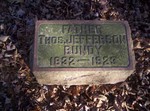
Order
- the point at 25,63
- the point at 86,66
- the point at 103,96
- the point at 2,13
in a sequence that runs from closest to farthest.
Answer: the point at 86,66 < the point at 103,96 < the point at 25,63 < the point at 2,13

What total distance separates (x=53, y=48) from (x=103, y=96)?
841mm

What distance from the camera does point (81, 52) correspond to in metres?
2.68

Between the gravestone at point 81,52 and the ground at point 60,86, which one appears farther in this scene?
the ground at point 60,86

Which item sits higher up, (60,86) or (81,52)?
(81,52)

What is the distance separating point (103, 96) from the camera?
2.91 meters

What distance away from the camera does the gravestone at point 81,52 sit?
2604mm

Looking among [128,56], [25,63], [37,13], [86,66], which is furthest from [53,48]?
[37,13]

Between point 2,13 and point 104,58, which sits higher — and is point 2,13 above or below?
above

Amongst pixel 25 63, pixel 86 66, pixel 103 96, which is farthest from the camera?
pixel 25 63

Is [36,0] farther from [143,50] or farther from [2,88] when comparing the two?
[143,50]

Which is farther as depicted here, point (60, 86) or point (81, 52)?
point (60, 86)

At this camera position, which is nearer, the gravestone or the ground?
the gravestone

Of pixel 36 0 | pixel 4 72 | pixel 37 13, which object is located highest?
pixel 36 0

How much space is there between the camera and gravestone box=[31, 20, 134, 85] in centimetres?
260
